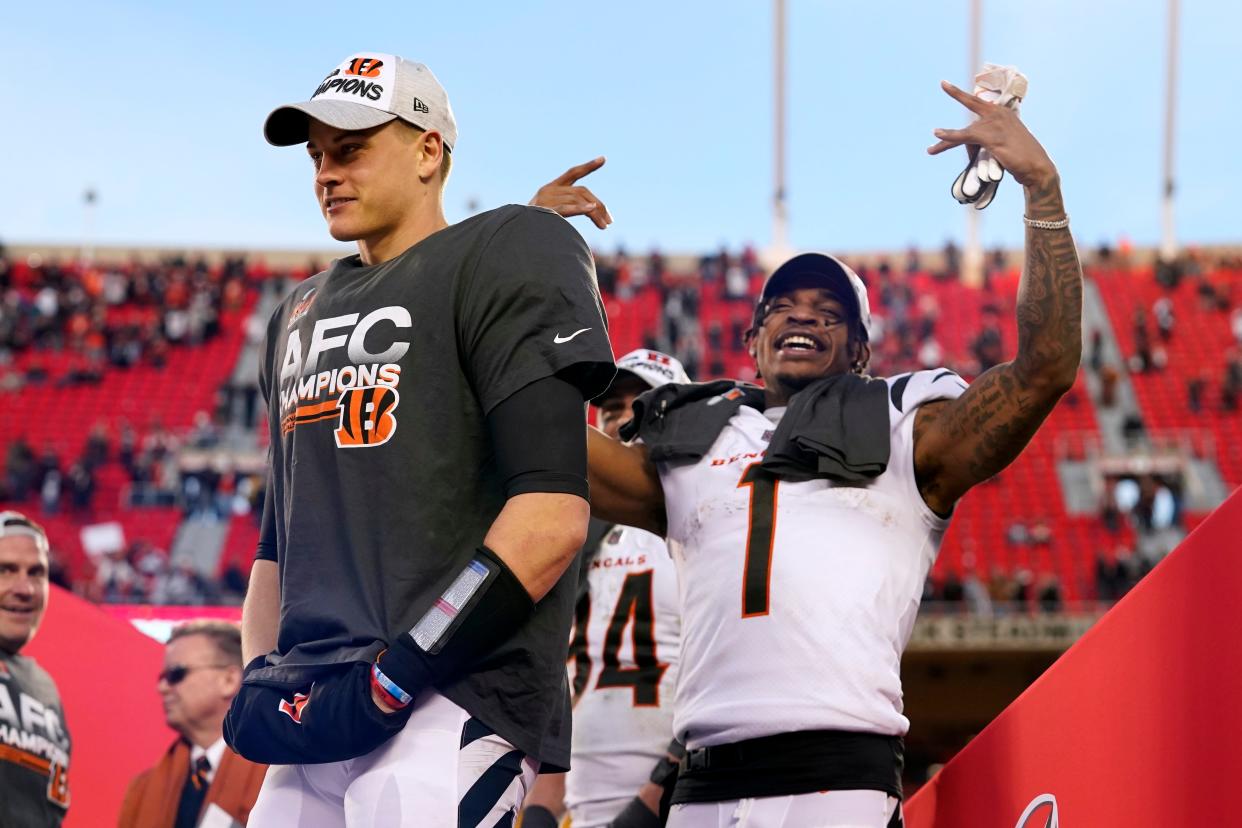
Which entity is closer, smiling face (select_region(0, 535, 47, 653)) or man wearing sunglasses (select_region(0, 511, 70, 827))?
man wearing sunglasses (select_region(0, 511, 70, 827))

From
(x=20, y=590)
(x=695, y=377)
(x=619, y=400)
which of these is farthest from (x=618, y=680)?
(x=695, y=377)

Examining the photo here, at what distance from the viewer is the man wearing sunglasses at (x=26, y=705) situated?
3.95m

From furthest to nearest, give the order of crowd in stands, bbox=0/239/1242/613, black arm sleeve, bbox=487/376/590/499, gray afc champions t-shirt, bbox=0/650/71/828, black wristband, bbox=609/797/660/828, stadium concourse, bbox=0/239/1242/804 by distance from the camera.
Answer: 1. stadium concourse, bbox=0/239/1242/804
2. crowd in stands, bbox=0/239/1242/613
3. gray afc champions t-shirt, bbox=0/650/71/828
4. black wristband, bbox=609/797/660/828
5. black arm sleeve, bbox=487/376/590/499

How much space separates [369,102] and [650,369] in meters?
2.36

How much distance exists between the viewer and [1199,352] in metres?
25.5

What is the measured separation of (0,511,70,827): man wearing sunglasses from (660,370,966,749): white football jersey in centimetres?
202

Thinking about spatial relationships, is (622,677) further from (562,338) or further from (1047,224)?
(562,338)

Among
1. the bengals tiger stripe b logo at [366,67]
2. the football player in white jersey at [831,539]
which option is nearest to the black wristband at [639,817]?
the football player in white jersey at [831,539]

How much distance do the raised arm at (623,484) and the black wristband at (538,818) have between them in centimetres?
124

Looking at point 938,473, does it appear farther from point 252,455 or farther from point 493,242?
point 252,455

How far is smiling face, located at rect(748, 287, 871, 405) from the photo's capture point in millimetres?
3260

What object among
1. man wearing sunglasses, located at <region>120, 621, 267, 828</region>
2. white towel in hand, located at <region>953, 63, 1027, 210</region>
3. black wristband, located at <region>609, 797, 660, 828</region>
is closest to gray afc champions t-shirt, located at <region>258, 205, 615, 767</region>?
white towel in hand, located at <region>953, 63, 1027, 210</region>

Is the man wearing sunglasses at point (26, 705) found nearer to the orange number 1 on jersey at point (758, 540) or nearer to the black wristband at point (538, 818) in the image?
the black wristband at point (538, 818)

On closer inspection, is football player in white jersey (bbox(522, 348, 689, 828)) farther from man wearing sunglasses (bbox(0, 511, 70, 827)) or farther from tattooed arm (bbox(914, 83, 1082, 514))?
tattooed arm (bbox(914, 83, 1082, 514))
